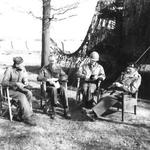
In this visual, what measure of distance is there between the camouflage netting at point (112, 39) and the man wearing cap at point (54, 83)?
103 inches

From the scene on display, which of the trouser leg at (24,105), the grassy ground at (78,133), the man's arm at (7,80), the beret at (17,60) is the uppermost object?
the beret at (17,60)

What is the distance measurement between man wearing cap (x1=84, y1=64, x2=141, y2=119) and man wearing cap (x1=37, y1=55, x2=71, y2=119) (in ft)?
1.95

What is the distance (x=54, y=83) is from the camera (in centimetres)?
655

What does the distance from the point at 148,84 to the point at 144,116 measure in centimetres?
282

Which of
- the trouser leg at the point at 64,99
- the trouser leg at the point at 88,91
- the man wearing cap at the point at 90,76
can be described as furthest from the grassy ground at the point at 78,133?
the man wearing cap at the point at 90,76

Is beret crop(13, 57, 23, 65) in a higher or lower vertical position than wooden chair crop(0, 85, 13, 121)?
higher

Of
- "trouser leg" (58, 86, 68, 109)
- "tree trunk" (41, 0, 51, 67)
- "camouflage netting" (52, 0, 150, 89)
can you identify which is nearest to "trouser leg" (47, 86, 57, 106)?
"trouser leg" (58, 86, 68, 109)

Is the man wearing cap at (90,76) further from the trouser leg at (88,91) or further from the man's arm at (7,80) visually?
the man's arm at (7,80)

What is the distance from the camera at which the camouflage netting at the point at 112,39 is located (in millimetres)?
8880

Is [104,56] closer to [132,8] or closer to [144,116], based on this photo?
[132,8]

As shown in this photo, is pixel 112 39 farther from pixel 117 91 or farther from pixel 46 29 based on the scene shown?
pixel 117 91

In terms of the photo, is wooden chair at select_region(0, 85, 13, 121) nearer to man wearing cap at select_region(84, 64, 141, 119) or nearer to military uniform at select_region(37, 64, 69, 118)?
military uniform at select_region(37, 64, 69, 118)

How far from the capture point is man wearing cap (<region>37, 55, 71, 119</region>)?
6430mm

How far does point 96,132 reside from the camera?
571 cm
